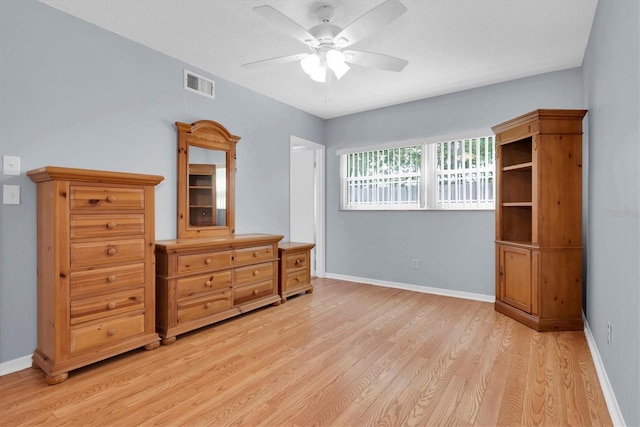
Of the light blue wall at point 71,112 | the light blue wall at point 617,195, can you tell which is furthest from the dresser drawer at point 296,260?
the light blue wall at point 617,195

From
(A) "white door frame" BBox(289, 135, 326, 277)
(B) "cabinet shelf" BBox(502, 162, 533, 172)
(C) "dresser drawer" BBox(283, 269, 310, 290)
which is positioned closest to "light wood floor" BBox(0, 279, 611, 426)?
(C) "dresser drawer" BBox(283, 269, 310, 290)

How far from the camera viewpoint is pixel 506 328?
3.08m

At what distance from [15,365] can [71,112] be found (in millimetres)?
1833

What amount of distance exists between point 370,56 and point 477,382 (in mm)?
2378

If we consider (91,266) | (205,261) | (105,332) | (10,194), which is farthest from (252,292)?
(10,194)

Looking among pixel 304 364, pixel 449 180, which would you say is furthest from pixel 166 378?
pixel 449 180

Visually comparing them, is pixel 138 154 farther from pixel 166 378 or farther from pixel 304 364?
pixel 304 364

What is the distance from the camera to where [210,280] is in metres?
3.13

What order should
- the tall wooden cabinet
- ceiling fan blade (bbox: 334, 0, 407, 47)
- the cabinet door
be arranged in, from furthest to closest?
the cabinet door
the tall wooden cabinet
ceiling fan blade (bbox: 334, 0, 407, 47)

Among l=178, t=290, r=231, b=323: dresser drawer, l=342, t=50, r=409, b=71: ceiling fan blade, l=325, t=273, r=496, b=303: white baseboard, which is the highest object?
l=342, t=50, r=409, b=71: ceiling fan blade

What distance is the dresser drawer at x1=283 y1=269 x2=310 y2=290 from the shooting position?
410 cm

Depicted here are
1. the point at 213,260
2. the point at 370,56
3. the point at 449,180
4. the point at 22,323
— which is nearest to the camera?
the point at 22,323

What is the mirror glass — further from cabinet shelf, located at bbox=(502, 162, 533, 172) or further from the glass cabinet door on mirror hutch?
cabinet shelf, located at bbox=(502, 162, 533, 172)

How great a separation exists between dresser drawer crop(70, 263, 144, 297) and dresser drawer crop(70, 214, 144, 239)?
0.81 feet
